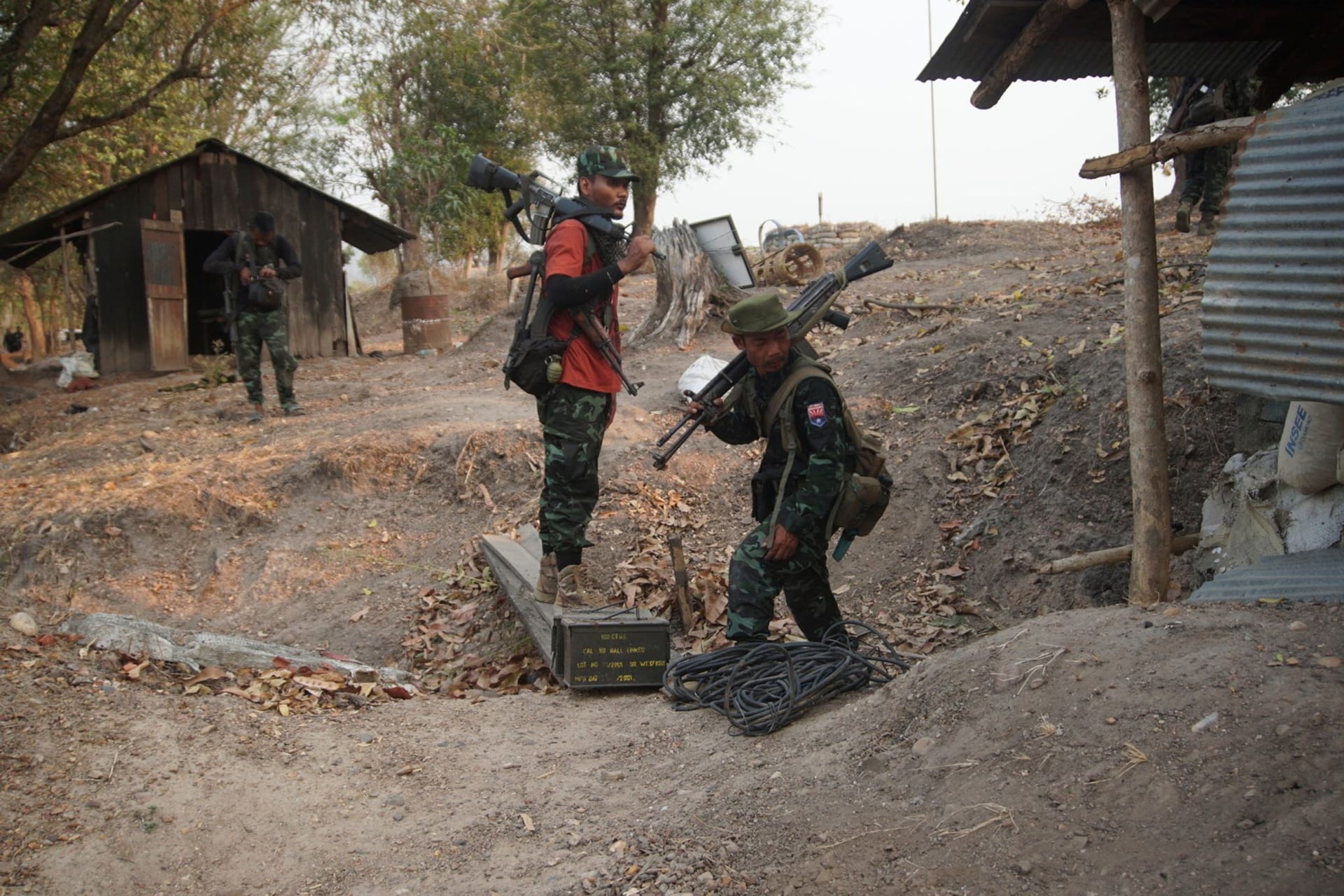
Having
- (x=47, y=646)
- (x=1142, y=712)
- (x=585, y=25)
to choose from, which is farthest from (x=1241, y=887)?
(x=585, y=25)

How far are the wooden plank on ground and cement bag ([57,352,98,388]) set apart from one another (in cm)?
1107

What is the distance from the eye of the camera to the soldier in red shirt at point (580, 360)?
534cm

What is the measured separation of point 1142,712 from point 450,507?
6319 mm

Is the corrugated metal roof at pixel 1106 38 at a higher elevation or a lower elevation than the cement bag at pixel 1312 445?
higher

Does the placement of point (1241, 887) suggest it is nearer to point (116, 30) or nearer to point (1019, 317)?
point (1019, 317)

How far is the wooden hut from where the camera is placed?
15422 mm

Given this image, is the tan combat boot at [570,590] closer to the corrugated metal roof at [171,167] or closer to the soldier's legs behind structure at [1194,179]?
the soldier's legs behind structure at [1194,179]

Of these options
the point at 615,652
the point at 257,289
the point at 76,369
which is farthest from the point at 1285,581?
the point at 76,369

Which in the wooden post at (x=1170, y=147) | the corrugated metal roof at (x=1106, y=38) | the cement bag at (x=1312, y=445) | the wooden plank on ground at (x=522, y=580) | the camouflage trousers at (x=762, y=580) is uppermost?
the corrugated metal roof at (x=1106, y=38)

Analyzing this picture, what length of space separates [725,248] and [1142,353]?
7.35m

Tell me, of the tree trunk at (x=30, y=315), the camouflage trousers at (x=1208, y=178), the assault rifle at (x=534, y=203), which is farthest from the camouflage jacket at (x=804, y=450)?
the tree trunk at (x=30, y=315)

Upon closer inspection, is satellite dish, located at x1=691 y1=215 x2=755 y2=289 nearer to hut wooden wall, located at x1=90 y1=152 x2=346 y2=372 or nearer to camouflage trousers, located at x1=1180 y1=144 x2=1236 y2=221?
camouflage trousers, located at x1=1180 y1=144 x2=1236 y2=221

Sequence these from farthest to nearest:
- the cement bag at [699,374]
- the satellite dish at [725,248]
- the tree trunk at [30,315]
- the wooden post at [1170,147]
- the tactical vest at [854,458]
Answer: the tree trunk at [30,315] < the satellite dish at [725,248] < the cement bag at [699,374] < the tactical vest at [854,458] < the wooden post at [1170,147]

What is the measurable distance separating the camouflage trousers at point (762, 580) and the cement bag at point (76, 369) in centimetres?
1387
